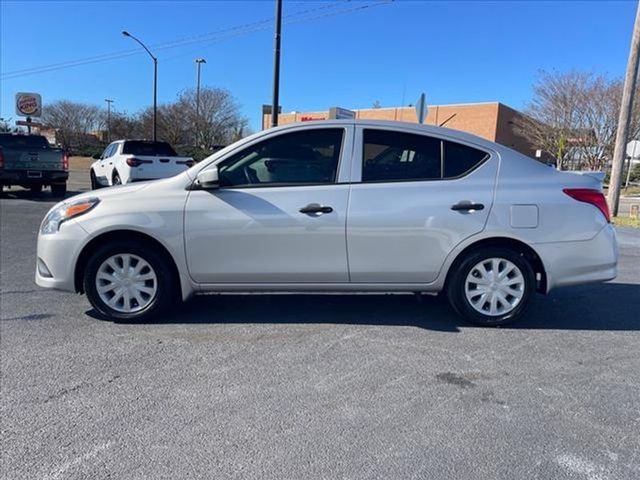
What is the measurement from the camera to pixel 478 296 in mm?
4281

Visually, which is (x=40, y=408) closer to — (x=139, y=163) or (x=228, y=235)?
(x=228, y=235)

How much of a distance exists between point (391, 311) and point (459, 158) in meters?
1.58

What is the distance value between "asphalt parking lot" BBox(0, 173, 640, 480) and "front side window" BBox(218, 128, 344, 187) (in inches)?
50.7

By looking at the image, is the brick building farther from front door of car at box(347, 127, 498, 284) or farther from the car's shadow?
front door of car at box(347, 127, 498, 284)

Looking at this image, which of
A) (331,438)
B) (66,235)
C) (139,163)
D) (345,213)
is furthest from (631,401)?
(139,163)

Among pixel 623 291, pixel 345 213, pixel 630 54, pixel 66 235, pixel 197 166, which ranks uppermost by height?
pixel 630 54

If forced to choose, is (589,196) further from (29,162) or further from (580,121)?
(580,121)

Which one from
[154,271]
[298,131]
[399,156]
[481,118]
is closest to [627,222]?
[399,156]

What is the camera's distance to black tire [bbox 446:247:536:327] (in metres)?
4.21

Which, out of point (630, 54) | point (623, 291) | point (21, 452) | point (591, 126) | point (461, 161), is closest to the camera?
point (21, 452)

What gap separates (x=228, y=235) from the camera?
409 cm

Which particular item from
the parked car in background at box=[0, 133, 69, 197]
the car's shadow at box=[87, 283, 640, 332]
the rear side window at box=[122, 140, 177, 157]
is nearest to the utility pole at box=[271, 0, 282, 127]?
the rear side window at box=[122, 140, 177, 157]

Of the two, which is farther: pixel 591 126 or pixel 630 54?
pixel 591 126

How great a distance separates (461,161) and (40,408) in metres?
3.62
